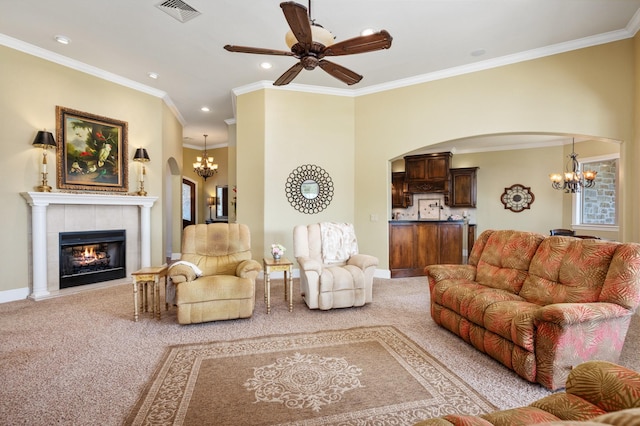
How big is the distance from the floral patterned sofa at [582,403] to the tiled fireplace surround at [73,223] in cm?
549

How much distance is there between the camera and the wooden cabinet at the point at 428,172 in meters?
8.66

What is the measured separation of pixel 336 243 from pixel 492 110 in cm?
322

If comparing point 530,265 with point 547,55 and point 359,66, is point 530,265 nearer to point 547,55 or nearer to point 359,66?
point 547,55

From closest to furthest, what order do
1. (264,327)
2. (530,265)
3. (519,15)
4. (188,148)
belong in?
(530,265) → (264,327) → (519,15) → (188,148)

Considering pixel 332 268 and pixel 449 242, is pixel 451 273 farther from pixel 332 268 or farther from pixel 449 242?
pixel 449 242

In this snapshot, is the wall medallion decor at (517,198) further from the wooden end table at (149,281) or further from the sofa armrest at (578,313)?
the wooden end table at (149,281)

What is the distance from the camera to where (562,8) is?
350 cm

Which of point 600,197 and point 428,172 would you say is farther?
point 428,172

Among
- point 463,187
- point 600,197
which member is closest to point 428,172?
point 463,187

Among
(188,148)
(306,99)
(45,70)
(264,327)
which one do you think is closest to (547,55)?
(306,99)

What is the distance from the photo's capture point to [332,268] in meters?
4.07

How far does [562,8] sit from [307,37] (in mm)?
3129

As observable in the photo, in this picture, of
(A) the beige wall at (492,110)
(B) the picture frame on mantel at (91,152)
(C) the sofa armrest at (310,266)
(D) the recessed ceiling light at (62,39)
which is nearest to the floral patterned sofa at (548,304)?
(C) the sofa armrest at (310,266)

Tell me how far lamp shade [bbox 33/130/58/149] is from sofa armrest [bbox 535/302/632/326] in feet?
20.0
